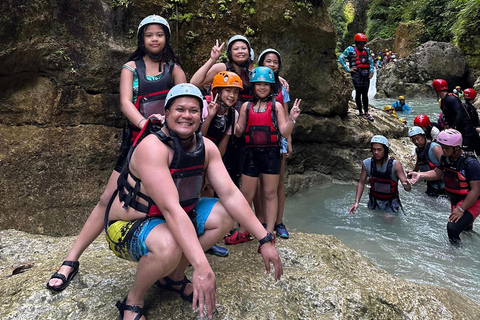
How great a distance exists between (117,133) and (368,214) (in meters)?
4.64

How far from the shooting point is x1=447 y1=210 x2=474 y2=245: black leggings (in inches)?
210

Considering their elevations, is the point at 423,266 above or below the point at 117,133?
below

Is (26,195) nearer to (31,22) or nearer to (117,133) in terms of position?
(117,133)

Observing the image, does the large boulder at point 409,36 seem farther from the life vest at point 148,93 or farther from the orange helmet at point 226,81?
the life vest at point 148,93

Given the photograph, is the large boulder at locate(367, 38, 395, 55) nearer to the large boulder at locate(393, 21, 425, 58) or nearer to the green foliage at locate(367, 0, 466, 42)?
the green foliage at locate(367, 0, 466, 42)

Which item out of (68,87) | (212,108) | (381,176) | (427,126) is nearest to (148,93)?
(212,108)

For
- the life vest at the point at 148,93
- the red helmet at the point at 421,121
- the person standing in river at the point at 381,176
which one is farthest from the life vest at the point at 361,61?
the life vest at the point at 148,93

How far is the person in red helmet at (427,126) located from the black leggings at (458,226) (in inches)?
125

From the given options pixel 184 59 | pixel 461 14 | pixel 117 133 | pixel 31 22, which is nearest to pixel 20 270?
pixel 117 133

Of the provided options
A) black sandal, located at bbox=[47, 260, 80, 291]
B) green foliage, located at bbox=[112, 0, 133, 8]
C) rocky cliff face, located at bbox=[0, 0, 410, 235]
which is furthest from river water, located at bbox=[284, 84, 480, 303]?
green foliage, located at bbox=[112, 0, 133, 8]

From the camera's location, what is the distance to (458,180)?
215 inches

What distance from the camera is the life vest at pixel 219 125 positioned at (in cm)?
388

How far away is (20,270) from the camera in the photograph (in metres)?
3.42

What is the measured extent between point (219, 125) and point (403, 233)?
393 centimetres
